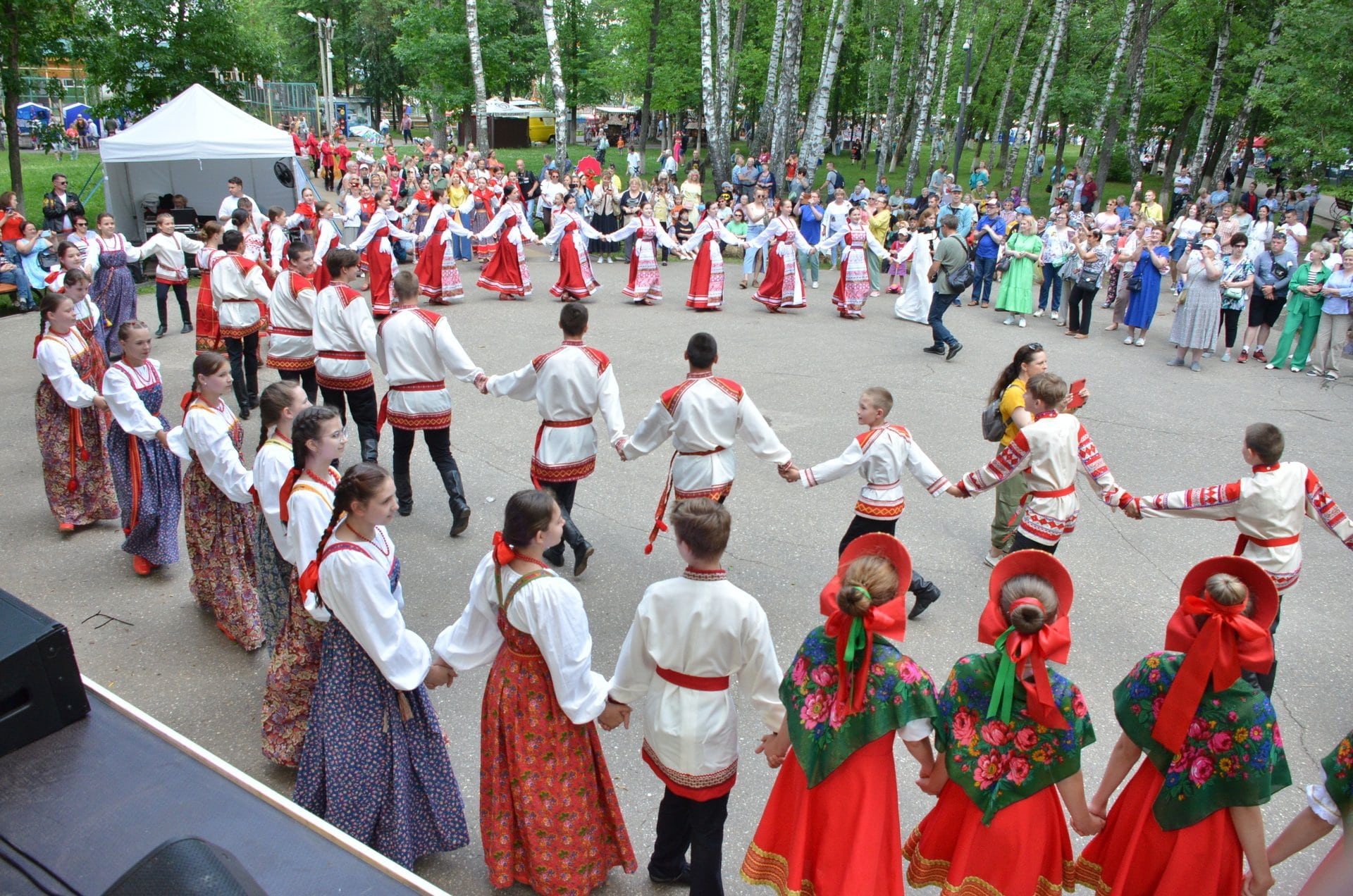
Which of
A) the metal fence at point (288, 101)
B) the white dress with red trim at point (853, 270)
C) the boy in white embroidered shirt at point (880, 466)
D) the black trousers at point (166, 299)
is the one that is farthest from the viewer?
the metal fence at point (288, 101)

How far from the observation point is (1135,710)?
2842 mm

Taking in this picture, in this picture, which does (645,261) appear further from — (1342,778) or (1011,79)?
(1011,79)

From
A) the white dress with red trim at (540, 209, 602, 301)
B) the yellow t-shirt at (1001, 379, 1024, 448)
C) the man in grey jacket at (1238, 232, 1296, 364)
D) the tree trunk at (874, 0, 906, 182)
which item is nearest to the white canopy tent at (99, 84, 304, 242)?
the white dress with red trim at (540, 209, 602, 301)

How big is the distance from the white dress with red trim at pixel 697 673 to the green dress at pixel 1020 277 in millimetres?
11343

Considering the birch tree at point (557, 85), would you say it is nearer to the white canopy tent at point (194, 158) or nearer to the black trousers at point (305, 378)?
the white canopy tent at point (194, 158)

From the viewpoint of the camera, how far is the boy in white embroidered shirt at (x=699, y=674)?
286 cm

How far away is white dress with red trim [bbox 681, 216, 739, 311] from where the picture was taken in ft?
43.4

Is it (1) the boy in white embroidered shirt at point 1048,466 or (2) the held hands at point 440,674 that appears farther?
(1) the boy in white embroidered shirt at point 1048,466

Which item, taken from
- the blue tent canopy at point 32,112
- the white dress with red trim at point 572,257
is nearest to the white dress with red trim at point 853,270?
the white dress with red trim at point 572,257

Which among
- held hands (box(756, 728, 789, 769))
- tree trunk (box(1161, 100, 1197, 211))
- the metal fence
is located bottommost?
held hands (box(756, 728, 789, 769))

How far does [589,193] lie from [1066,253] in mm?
9517

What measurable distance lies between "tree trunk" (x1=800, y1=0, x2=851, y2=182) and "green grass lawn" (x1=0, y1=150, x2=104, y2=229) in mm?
14764

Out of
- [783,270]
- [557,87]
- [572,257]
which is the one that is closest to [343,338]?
[572,257]

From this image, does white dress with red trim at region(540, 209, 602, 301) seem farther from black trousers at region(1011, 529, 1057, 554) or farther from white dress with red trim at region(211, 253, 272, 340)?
black trousers at region(1011, 529, 1057, 554)
